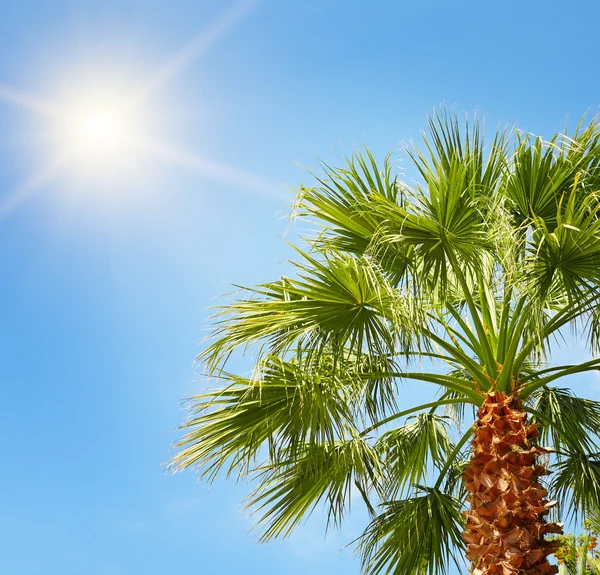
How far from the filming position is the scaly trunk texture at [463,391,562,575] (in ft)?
17.5

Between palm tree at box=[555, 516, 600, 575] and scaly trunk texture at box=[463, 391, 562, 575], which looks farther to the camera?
palm tree at box=[555, 516, 600, 575]

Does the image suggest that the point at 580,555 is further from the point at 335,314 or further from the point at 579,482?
the point at 335,314

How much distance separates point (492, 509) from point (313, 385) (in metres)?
1.73

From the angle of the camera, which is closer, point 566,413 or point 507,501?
point 507,501

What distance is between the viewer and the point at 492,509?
18.0 feet

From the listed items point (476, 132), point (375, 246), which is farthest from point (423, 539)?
point (476, 132)

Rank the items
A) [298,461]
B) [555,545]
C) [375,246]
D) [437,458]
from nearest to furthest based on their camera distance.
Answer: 1. [555,545]
2. [375,246]
3. [298,461]
4. [437,458]

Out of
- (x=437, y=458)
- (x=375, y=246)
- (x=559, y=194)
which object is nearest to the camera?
(x=375, y=246)

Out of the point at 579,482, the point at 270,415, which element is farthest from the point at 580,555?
the point at 270,415

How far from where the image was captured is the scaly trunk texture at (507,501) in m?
5.33

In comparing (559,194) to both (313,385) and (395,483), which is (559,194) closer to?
(313,385)

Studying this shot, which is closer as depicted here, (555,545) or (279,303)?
(555,545)

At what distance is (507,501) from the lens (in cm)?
544

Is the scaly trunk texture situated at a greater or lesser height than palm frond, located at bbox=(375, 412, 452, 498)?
lesser
